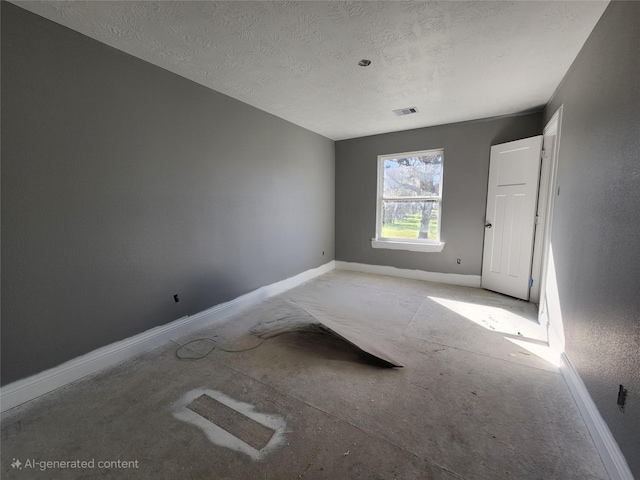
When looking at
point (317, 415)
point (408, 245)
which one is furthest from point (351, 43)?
point (408, 245)

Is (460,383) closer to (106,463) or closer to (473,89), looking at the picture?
(106,463)

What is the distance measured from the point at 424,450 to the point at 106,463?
63.1 inches

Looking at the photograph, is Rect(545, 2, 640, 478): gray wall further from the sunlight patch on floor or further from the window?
the window

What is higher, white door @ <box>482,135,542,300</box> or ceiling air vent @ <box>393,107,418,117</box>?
ceiling air vent @ <box>393,107,418,117</box>

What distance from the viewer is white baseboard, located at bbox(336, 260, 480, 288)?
420 centimetres

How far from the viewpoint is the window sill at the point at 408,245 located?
437 centimetres

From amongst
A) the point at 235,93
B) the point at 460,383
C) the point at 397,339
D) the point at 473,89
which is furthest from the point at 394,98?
the point at 460,383

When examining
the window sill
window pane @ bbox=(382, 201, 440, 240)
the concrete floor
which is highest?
window pane @ bbox=(382, 201, 440, 240)

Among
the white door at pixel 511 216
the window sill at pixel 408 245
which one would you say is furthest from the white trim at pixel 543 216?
the window sill at pixel 408 245

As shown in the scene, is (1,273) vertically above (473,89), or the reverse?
(473,89)

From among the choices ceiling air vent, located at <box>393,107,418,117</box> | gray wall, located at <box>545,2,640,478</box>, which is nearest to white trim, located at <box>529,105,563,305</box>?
gray wall, located at <box>545,2,640,478</box>

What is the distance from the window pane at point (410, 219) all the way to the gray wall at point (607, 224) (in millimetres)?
2239

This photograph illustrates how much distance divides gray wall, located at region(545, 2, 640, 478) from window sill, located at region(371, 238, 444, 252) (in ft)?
7.13

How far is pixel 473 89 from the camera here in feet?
9.39
